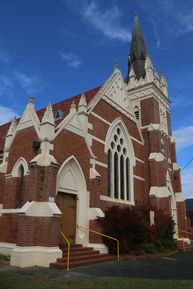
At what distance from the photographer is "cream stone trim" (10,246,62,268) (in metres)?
10.6

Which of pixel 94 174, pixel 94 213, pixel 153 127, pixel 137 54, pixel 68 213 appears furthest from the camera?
pixel 137 54

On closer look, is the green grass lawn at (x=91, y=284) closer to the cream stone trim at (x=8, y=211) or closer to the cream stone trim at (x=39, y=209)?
the cream stone trim at (x=39, y=209)

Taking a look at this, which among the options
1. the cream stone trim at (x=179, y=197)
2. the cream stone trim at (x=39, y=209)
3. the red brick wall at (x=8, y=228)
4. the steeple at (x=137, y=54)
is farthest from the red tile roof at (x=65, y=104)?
the cream stone trim at (x=179, y=197)

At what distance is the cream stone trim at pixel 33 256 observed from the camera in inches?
416

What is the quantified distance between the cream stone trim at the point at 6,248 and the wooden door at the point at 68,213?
7.99ft

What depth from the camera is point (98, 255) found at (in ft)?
43.1

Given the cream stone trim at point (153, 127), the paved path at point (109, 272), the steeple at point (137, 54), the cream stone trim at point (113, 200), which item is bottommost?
the paved path at point (109, 272)

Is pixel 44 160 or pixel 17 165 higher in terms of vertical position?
pixel 17 165

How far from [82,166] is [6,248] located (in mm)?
5412

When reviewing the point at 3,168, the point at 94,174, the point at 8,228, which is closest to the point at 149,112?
the point at 94,174

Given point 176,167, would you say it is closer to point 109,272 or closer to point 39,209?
point 39,209

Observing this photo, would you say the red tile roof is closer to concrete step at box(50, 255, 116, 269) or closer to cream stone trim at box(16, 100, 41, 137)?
cream stone trim at box(16, 100, 41, 137)

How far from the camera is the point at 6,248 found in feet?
42.5

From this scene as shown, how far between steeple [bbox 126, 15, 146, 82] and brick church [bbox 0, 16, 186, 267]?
0.98 m
